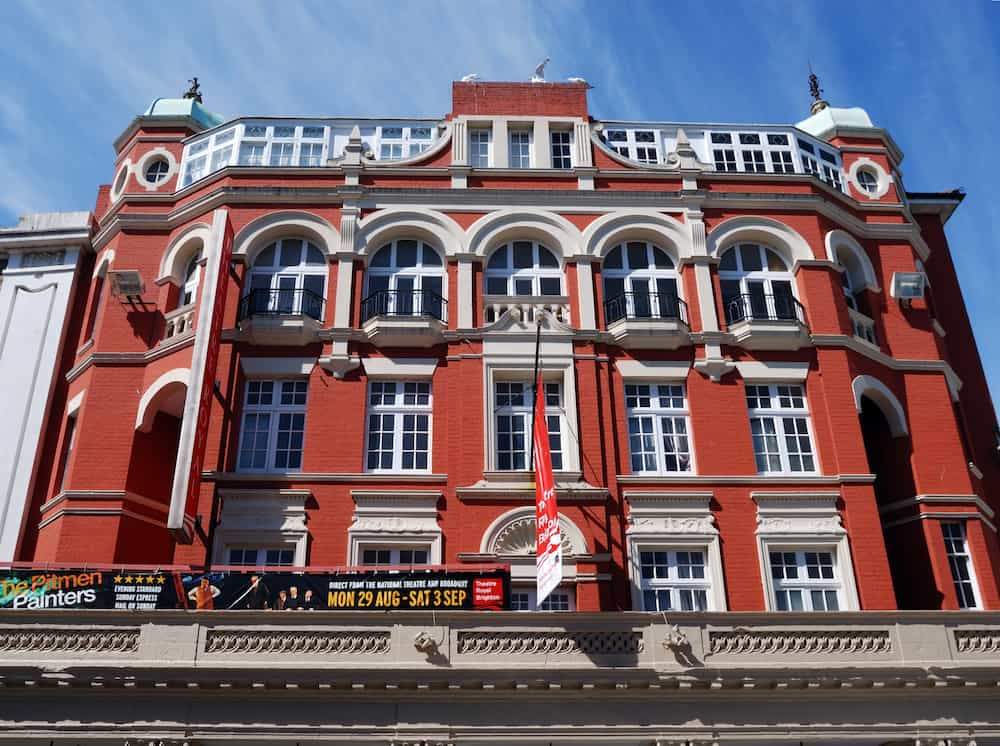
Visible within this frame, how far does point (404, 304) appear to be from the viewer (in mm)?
29156

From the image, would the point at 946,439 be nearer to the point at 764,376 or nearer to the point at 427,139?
the point at 764,376

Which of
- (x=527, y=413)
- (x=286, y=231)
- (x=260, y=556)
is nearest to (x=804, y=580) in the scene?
(x=527, y=413)

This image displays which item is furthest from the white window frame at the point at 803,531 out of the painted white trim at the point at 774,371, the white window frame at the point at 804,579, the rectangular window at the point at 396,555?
A: the rectangular window at the point at 396,555

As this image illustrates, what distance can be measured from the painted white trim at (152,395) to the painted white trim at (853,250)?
63.3 feet

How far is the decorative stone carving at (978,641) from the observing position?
22.3m

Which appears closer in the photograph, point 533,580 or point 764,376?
point 533,580

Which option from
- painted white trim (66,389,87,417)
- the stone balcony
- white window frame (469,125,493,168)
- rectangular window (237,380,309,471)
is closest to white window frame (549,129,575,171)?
white window frame (469,125,493,168)

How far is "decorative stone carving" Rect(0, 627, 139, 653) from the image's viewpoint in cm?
Answer: 2092

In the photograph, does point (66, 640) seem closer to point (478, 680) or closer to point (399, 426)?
point (478, 680)

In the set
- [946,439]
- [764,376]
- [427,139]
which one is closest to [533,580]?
[764,376]

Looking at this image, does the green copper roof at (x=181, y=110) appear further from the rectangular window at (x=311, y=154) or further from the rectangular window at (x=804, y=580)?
the rectangular window at (x=804, y=580)

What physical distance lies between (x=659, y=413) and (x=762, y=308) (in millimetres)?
4848

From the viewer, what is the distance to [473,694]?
20.7 m

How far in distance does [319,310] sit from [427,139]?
7.09 meters
